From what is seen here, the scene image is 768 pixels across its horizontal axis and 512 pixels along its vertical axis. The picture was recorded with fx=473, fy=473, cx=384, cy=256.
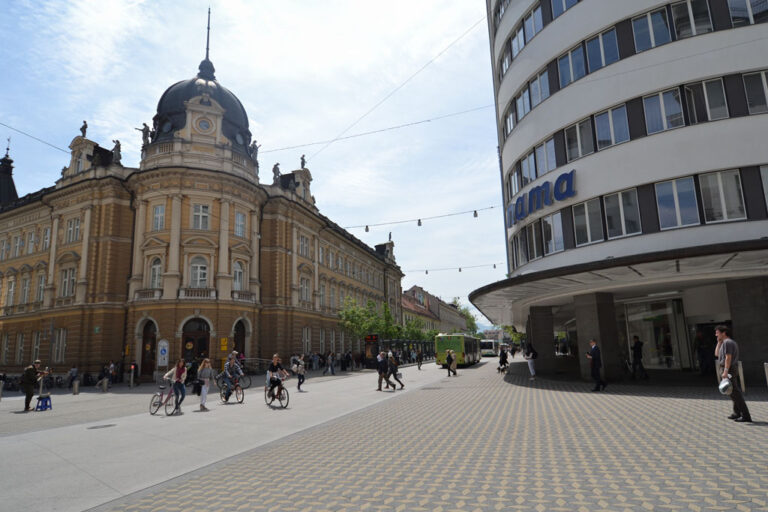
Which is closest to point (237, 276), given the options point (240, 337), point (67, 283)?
point (240, 337)

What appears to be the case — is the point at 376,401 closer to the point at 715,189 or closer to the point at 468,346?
the point at 715,189

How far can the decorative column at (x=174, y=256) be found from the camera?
32281mm

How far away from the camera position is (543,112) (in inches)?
878

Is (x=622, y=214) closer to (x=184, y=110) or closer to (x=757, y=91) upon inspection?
(x=757, y=91)

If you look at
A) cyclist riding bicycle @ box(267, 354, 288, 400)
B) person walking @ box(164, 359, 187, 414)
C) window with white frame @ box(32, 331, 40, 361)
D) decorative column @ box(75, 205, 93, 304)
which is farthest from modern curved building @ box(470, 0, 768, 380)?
window with white frame @ box(32, 331, 40, 361)

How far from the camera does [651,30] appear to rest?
18.6 m

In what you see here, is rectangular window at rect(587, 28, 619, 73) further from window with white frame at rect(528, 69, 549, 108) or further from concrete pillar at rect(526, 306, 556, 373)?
concrete pillar at rect(526, 306, 556, 373)

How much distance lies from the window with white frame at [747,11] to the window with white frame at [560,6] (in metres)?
6.06

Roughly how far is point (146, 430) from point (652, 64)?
831 inches

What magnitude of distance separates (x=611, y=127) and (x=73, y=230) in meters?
38.7

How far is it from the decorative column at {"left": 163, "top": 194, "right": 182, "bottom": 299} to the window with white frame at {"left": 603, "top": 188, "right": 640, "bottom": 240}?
26917mm

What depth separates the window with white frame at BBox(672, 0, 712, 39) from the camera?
17672mm

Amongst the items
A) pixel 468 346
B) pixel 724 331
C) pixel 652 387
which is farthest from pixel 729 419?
pixel 468 346

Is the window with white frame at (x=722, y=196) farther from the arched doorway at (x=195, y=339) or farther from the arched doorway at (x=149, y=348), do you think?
the arched doorway at (x=149, y=348)
